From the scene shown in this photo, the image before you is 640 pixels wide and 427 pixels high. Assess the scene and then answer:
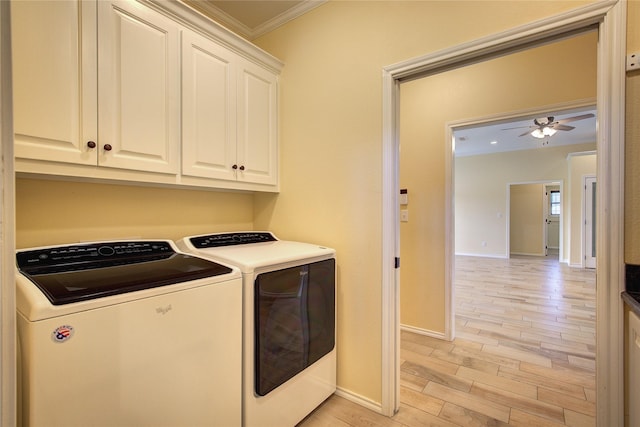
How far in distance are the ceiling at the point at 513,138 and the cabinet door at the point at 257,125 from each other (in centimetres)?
410

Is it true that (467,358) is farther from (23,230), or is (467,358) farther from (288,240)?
(23,230)

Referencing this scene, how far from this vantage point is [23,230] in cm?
133

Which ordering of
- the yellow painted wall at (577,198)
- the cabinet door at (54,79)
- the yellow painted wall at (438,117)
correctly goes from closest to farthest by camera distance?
the cabinet door at (54,79)
the yellow painted wall at (438,117)
the yellow painted wall at (577,198)

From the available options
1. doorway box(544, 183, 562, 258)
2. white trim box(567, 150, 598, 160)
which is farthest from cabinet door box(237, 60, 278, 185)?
doorway box(544, 183, 562, 258)

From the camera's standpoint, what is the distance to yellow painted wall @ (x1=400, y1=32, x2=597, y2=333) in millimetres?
2637

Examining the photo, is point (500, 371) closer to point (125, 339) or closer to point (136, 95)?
point (125, 339)

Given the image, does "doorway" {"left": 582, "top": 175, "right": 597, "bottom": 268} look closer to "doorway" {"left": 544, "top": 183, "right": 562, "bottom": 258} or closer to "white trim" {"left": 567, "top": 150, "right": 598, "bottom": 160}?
"white trim" {"left": 567, "top": 150, "right": 598, "bottom": 160}

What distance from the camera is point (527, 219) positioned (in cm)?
843

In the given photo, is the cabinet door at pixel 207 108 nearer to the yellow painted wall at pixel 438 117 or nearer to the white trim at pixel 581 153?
the yellow painted wall at pixel 438 117

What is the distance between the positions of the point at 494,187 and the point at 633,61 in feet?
23.5

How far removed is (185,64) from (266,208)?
1.13 meters

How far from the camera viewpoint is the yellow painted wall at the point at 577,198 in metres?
6.03

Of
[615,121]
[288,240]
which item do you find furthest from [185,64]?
[615,121]

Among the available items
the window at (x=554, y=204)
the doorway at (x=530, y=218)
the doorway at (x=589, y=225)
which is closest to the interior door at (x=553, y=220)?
the window at (x=554, y=204)
